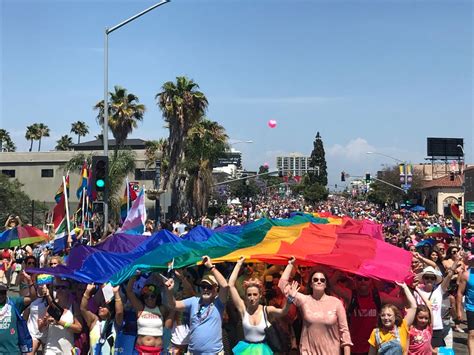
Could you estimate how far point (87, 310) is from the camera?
775 centimetres

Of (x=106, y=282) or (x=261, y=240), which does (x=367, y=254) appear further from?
(x=106, y=282)

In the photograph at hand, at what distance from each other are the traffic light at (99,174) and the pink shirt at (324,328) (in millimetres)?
10110

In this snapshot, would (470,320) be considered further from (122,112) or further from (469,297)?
(122,112)

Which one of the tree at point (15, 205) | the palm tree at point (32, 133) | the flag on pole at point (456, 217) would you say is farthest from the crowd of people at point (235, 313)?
the palm tree at point (32, 133)

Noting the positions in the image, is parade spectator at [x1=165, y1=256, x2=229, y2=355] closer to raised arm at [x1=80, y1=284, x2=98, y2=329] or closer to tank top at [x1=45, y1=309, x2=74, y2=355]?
raised arm at [x1=80, y1=284, x2=98, y2=329]

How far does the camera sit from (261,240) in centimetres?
899

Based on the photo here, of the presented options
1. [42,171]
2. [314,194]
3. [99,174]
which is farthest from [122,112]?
[314,194]

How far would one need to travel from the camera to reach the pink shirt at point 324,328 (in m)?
6.26

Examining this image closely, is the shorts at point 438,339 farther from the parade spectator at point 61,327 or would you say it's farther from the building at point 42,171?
the building at point 42,171

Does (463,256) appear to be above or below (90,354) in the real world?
above

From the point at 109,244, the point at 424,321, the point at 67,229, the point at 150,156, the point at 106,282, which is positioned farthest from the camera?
the point at 150,156

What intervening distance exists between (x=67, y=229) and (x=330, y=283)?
241 inches

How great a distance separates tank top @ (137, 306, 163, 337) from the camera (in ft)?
23.7

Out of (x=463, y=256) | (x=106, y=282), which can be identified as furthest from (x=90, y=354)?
(x=463, y=256)
